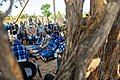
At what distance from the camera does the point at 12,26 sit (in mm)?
16688

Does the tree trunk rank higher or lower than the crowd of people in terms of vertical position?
higher

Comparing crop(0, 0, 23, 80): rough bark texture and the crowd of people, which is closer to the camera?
crop(0, 0, 23, 80): rough bark texture

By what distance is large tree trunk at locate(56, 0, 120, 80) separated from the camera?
2.05 m

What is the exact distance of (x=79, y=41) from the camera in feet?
8.25

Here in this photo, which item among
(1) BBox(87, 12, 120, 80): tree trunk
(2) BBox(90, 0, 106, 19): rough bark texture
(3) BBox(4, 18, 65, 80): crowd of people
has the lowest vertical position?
(3) BBox(4, 18, 65, 80): crowd of people

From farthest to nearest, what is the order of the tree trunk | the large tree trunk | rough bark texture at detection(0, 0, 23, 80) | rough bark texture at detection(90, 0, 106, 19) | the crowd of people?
the crowd of people → the tree trunk → rough bark texture at detection(90, 0, 106, 19) → the large tree trunk → rough bark texture at detection(0, 0, 23, 80)

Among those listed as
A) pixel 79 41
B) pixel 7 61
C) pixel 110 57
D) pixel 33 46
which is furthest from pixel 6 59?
pixel 33 46

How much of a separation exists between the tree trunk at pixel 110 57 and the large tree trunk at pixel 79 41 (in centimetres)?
29

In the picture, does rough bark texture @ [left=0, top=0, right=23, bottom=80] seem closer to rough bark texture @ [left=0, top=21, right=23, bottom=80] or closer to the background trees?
rough bark texture @ [left=0, top=21, right=23, bottom=80]

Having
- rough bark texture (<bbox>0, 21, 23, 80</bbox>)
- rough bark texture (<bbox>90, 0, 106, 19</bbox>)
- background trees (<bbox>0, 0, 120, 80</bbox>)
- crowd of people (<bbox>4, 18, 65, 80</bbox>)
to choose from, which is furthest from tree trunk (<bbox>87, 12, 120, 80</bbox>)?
rough bark texture (<bbox>0, 21, 23, 80</bbox>)

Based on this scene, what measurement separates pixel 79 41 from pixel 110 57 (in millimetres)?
422

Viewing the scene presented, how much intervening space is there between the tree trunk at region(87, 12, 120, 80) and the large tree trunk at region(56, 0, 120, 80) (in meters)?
0.29

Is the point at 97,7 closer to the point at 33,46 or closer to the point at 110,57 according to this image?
the point at 110,57

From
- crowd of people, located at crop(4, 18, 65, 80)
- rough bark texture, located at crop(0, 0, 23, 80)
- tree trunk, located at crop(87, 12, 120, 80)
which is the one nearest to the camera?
rough bark texture, located at crop(0, 0, 23, 80)
